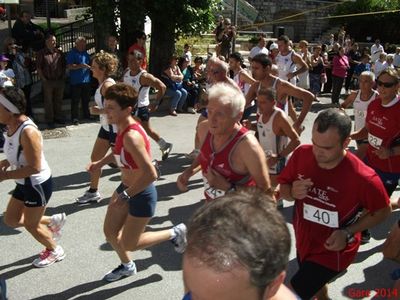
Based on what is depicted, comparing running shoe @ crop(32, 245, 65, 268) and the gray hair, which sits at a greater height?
the gray hair

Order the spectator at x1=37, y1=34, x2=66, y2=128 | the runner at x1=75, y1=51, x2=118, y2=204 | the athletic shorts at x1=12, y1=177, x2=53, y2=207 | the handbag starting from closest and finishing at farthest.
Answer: the handbag
the athletic shorts at x1=12, y1=177, x2=53, y2=207
the runner at x1=75, y1=51, x2=118, y2=204
the spectator at x1=37, y1=34, x2=66, y2=128

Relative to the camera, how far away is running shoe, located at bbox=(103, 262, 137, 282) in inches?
168

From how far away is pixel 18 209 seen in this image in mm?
4293

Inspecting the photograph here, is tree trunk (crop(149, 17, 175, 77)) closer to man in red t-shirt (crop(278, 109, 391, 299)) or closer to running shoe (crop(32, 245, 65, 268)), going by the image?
running shoe (crop(32, 245, 65, 268))

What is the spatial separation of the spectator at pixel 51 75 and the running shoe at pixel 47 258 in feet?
18.9

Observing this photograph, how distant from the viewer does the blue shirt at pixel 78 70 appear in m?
10.1

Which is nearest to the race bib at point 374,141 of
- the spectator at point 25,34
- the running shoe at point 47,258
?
the running shoe at point 47,258

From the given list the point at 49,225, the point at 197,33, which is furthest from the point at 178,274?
the point at 197,33

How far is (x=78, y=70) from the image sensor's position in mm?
10281

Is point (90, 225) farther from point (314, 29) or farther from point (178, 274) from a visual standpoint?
point (314, 29)

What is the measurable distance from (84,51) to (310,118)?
5.86 m

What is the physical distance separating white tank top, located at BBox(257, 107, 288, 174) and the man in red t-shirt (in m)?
2.02

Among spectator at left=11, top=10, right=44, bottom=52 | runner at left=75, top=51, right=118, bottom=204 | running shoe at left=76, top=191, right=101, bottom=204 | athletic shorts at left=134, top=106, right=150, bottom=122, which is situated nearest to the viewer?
runner at left=75, top=51, right=118, bottom=204

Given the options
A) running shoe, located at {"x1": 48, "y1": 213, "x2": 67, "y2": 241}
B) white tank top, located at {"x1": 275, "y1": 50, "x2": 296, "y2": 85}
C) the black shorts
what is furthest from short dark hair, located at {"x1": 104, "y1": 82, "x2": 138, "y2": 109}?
white tank top, located at {"x1": 275, "y1": 50, "x2": 296, "y2": 85}
